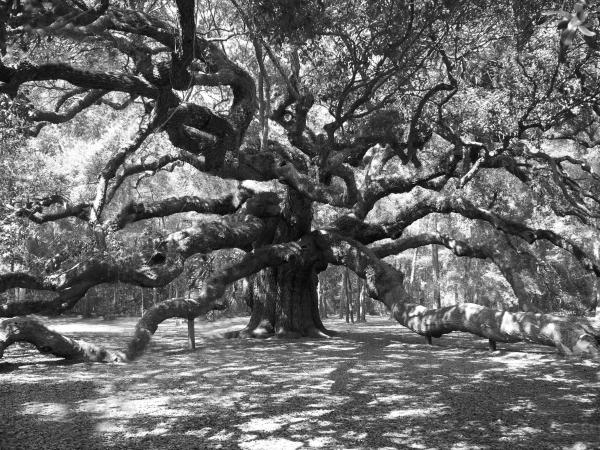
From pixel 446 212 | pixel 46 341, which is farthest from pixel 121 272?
pixel 446 212

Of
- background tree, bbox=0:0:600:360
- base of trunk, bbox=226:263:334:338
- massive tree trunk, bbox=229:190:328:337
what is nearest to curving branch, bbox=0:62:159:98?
background tree, bbox=0:0:600:360

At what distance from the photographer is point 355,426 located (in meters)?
5.68

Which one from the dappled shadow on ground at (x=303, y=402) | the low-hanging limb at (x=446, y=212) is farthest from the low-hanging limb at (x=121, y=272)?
the low-hanging limb at (x=446, y=212)

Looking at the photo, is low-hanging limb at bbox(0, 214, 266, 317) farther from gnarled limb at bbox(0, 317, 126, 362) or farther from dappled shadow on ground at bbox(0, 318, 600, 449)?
dappled shadow on ground at bbox(0, 318, 600, 449)

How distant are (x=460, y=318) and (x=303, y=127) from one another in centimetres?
621

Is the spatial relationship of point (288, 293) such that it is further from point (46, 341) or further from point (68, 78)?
point (68, 78)

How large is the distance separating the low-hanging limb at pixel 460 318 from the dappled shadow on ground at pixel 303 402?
581mm

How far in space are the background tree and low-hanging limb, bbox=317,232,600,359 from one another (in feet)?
0.13

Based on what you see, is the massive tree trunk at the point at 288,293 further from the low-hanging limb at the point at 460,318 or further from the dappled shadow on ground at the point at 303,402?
the dappled shadow on ground at the point at 303,402

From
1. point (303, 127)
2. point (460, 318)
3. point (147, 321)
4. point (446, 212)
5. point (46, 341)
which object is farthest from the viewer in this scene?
point (446, 212)

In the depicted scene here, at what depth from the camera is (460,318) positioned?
10.9m

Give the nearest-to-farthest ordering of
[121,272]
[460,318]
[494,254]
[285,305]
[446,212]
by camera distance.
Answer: [460,318] < [121,272] < [494,254] < [446,212] < [285,305]

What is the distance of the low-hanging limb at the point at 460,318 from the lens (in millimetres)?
8356

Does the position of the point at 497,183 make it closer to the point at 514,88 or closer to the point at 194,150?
the point at 514,88
